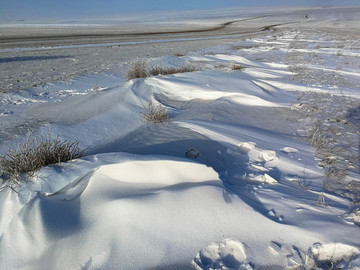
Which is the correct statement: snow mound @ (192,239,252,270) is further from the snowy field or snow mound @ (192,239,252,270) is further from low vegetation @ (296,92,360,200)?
low vegetation @ (296,92,360,200)

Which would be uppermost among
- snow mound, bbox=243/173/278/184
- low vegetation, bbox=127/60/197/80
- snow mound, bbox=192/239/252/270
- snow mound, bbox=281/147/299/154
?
low vegetation, bbox=127/60/197/80

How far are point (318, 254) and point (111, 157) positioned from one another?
168 centimetres

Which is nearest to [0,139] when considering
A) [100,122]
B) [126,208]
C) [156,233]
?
[100,122]

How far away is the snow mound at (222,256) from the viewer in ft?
5.24

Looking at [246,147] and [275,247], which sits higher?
[246,147]

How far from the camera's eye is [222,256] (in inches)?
64.7

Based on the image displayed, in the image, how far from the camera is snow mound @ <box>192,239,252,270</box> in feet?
5.24

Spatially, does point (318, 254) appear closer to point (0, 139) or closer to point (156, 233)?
point (156, 233)

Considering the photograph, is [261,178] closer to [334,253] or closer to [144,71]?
[334,253]

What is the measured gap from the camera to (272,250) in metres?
1.65

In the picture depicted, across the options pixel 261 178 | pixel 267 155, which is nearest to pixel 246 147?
pixel 267 155

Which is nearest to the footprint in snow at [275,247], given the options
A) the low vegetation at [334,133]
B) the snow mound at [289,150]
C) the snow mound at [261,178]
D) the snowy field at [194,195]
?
the snowy field at [194,195]

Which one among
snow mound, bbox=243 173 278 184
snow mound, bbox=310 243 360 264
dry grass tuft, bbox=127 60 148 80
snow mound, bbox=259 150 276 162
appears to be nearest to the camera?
snow mound, bbox=310 243 360 264

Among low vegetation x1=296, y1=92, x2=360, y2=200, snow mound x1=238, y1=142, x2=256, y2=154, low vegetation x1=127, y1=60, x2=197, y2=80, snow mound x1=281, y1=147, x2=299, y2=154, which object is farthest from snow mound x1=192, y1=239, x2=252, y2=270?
low vegetation x1=127, y1=60, x2=197, y2=80
